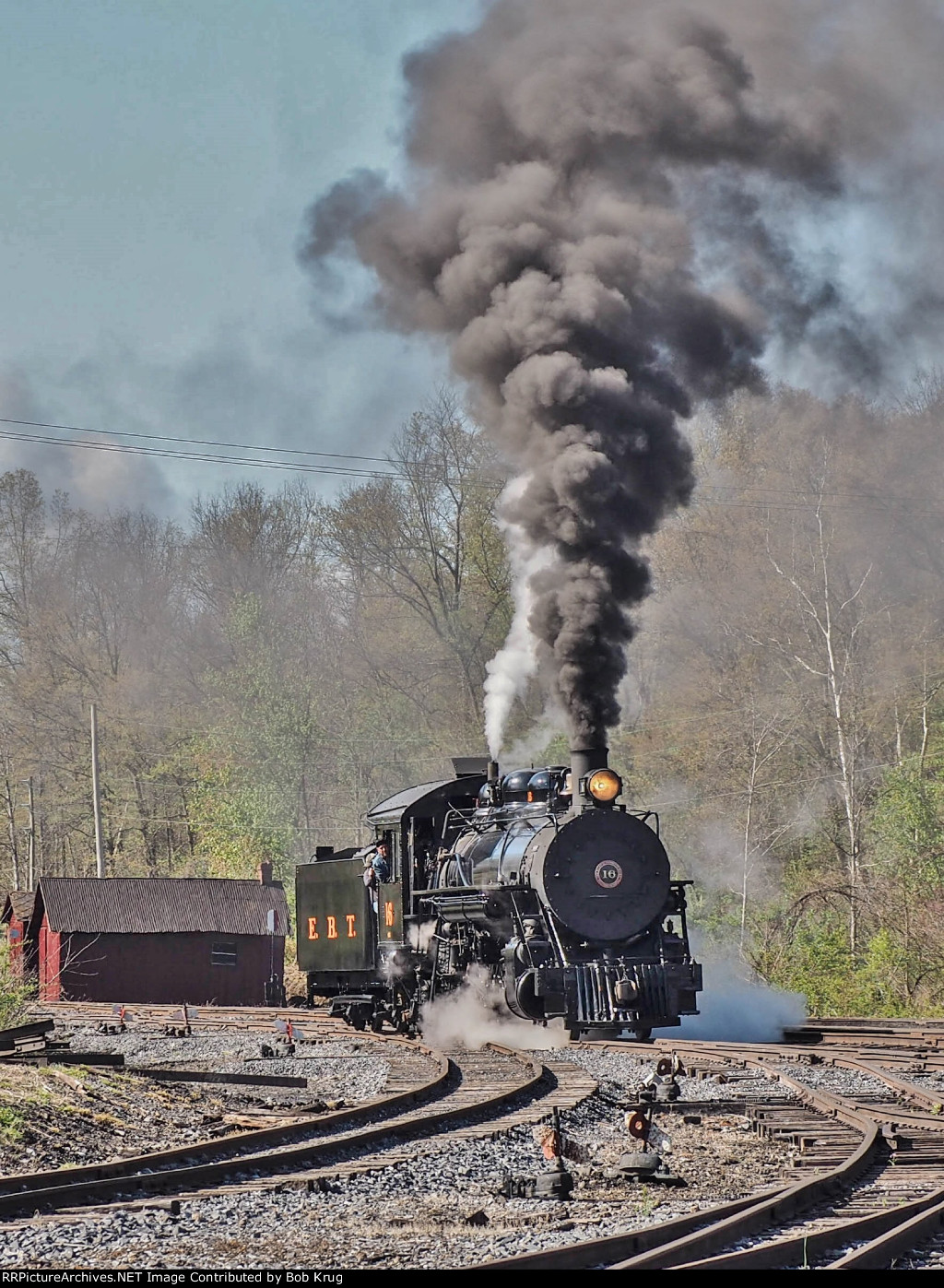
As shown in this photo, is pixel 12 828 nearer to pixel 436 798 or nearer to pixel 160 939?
pixel 160 939

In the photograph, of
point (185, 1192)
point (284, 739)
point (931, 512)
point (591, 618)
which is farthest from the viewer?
point (284, 739)

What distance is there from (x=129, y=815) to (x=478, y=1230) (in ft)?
130

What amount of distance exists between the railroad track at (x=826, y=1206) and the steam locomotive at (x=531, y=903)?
202 cm

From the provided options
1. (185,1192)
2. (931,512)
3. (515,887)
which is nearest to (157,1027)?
(515,887)

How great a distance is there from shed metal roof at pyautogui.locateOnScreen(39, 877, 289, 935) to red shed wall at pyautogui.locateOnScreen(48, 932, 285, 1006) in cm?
23

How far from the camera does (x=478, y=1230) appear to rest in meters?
6.02

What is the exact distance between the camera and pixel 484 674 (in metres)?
38.0

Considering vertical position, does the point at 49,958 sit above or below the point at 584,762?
below

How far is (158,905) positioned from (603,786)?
58.5ft

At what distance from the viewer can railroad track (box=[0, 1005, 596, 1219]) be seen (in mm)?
6699

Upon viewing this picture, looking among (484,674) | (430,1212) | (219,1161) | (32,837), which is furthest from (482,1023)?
(32,837)

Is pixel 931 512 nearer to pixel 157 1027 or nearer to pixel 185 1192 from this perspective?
pixel 157 1027

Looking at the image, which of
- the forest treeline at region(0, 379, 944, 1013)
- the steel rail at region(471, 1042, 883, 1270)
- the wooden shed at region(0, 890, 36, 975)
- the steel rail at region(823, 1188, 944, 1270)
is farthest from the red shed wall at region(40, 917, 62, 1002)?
the steel rail at region(823, 1188, 944, 1270)

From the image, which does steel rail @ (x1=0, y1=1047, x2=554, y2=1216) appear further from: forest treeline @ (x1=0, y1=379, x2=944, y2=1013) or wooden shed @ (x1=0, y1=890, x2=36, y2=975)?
wooden shed @ (x1=0, y1=890, x2=36, y2=975)
